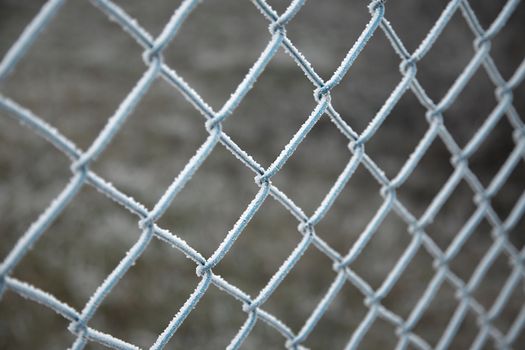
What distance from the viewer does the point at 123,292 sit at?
1.95 meters

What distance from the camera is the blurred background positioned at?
1911mm

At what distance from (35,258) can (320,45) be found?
224 cm

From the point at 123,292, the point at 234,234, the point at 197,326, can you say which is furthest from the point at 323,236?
the point at 234,234

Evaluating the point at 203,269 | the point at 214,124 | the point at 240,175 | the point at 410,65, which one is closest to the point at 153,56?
the point at 214,124

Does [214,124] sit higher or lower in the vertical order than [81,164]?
higher

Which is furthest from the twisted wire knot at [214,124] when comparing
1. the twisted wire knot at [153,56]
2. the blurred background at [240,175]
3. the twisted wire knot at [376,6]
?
the blurred background at [240,175]

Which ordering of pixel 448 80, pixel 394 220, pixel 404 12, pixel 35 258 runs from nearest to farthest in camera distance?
pixel 35 258
pixel 394 220
pixel 448 80
pixel 404 12

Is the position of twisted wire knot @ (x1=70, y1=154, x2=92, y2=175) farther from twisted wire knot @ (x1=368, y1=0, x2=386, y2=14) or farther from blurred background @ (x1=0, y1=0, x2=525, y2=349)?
blurred background @ (x1=0, y1=0, x2=525, y2=349)

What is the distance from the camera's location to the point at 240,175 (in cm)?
248

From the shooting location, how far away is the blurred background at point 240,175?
1911 millimetres

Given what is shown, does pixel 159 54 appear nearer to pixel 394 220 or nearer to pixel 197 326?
pixel 197 326

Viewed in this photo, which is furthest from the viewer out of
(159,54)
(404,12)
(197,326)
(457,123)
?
(404,12)

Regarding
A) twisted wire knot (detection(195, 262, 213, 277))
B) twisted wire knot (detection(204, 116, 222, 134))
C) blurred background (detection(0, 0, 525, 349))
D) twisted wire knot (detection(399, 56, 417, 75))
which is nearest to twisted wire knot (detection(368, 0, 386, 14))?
twisted wire knot (detection(399, 56, 417, 75))

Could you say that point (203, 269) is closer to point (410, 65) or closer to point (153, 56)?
point (153, 56)
